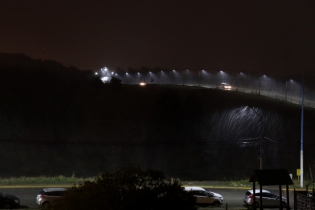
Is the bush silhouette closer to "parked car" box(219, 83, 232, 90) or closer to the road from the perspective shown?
the road

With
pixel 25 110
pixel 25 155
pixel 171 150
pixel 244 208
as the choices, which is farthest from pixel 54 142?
pixel 244 208

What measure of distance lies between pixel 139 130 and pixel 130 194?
43.2 meters

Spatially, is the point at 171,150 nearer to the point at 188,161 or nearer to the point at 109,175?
the point at 188,161

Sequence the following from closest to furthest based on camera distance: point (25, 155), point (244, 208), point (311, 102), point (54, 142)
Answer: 1. point (244, 208)
2. point (25, 155)
3. point (54, 142)
4. point (311, 102)

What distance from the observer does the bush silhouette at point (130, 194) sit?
11664 millimetres

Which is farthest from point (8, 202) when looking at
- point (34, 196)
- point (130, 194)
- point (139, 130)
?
point (139, 130)

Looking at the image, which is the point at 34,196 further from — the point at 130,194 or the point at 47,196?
the point at 130,194

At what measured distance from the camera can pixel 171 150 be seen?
50.2m

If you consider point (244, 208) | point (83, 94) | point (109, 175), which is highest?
point (83, 94)

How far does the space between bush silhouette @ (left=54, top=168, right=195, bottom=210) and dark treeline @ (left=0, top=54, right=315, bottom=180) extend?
3120 centimetres

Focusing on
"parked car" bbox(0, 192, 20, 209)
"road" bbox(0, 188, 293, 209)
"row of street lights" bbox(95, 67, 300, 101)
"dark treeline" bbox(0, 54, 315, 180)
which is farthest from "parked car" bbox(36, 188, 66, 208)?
"row of street lights" bbox(95, 67, 300, 101)

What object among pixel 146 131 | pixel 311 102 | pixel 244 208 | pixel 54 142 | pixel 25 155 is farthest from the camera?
pixel 311 102

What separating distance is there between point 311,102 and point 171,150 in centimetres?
2327

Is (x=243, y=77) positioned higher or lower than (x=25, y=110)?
higher
